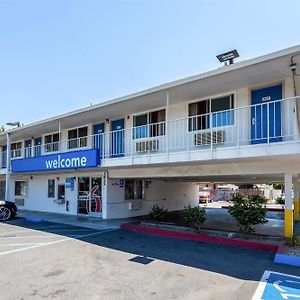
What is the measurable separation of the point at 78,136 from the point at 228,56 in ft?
33.0

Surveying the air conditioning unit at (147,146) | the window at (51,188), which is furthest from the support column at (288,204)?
the window at (51,188)

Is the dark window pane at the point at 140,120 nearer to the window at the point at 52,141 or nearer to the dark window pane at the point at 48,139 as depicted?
the window at the point at 52,141

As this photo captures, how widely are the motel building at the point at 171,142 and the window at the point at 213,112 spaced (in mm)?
39

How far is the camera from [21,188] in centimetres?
2259

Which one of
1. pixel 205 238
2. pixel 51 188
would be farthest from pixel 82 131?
pixel 205 238

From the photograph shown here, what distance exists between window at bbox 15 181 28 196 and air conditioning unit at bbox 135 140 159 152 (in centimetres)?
1118

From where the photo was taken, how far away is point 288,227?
1027 cm

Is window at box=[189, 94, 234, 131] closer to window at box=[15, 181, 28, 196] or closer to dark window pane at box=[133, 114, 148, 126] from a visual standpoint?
dark window pane at box=[133, 114, 148, 126]

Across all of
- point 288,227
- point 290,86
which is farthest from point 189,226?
point 290,86

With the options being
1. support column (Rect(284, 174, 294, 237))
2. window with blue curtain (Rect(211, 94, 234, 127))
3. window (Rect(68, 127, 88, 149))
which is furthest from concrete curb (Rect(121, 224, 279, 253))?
window (Rect(68, 127, 88, 149))

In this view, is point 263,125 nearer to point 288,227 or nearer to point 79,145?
point 288,227

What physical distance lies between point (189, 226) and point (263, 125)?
4826mm

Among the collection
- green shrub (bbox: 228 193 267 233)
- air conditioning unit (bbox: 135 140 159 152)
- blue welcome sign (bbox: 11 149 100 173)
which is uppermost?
→ air conditioning unit (bbox: 135 140 159 152)

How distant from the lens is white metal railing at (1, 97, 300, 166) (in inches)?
396
